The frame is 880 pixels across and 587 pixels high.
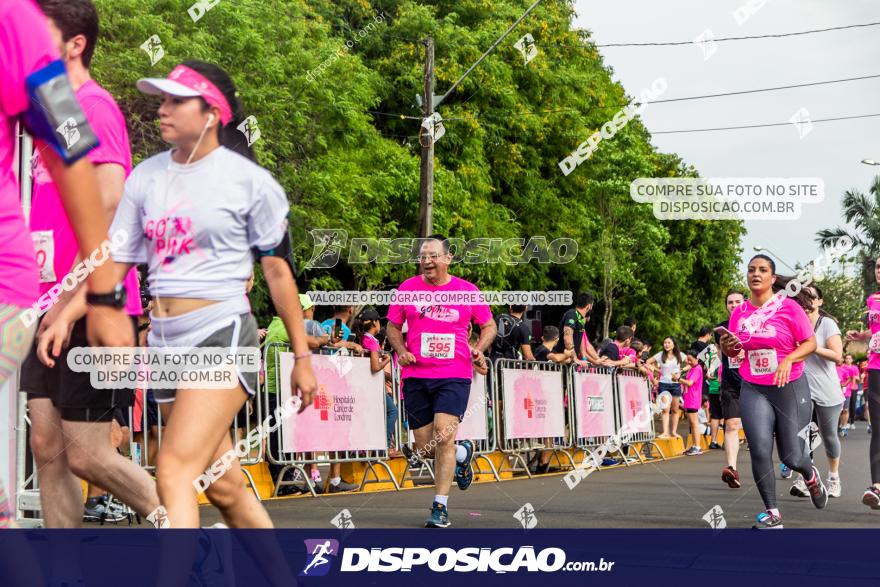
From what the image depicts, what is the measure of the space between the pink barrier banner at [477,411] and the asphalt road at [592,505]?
0.55 metres

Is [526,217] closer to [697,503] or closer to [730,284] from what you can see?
[730,284]

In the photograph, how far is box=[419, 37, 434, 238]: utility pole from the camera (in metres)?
22.3

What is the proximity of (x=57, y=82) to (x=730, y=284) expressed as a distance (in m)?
52.4

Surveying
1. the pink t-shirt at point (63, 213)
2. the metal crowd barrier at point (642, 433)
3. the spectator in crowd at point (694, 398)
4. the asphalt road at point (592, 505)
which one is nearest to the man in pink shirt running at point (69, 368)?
the pink t-shirt at point (63, 213)

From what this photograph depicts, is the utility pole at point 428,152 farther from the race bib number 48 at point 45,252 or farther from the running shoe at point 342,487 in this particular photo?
the race bib number 48 at point 45,252

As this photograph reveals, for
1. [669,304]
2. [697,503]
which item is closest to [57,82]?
[697,503]

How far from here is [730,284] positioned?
54.7 m

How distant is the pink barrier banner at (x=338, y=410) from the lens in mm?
11789

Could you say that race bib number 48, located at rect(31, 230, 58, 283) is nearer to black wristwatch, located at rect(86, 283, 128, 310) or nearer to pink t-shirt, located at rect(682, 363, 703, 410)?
black wristwatch, located at rect(86, 283, 128, 310)

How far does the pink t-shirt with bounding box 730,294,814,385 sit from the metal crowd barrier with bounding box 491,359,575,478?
5.42m

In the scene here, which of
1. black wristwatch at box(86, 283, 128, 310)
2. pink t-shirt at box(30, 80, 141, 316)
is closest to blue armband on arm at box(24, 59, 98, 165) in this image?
black wristwatch at box(86, 283, 128, 310)

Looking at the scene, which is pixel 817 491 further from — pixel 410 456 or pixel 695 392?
pixel 695 392

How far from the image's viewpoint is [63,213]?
15.4 ft

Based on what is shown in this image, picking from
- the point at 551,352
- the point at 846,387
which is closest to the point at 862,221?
the point at 846,387
